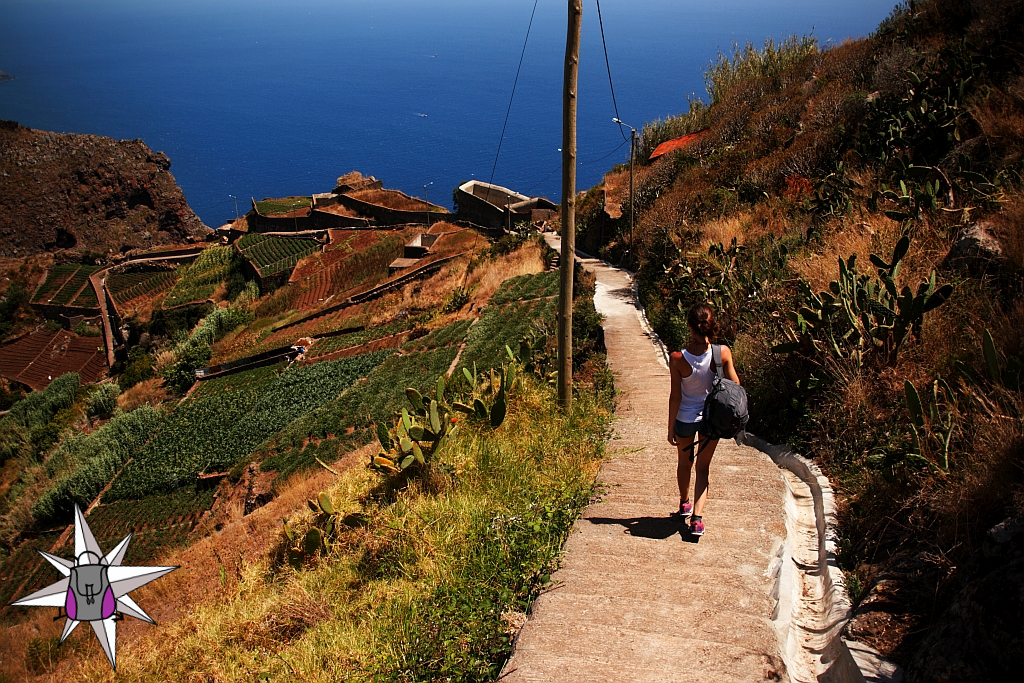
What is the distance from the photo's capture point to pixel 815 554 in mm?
4746

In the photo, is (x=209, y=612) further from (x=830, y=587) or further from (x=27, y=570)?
(x=27, y=570)

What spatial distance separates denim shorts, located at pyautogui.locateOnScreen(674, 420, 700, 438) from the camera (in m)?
4.92

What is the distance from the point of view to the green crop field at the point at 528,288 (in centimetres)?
1848

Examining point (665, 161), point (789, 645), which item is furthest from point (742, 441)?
point (665, 161)

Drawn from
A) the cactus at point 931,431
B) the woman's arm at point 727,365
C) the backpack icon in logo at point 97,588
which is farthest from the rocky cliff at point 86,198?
the cactus at point 931,431

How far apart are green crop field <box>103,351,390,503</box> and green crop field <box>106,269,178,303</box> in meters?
33.7

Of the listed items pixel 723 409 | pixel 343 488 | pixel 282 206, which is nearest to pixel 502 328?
pixel 343 488

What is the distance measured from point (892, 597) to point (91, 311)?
64.6m

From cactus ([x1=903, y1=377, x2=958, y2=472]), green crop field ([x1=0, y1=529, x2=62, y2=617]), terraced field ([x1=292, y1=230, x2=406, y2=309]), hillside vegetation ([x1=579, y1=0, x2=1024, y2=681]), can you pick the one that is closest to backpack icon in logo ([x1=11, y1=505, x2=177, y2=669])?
hillside vegetation ([x1=579, y1=0, x2=1024, y2=681])

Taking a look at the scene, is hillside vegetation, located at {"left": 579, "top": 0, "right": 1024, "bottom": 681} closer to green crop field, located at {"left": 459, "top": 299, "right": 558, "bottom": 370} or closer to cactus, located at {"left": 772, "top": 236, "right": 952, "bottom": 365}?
cactus, located at {"left": 772, "top": 236, "right": 952, "bottom": 365}

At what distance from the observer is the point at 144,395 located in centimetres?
3275

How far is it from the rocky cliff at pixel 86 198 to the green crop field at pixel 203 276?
3051 centimetres

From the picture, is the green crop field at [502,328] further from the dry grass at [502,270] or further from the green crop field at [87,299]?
the green crop field at [87,299]

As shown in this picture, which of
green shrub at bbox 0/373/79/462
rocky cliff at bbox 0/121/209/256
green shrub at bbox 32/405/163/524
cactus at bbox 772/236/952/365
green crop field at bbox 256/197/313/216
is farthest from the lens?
rocky cliff at bbox 0/121/209/256
